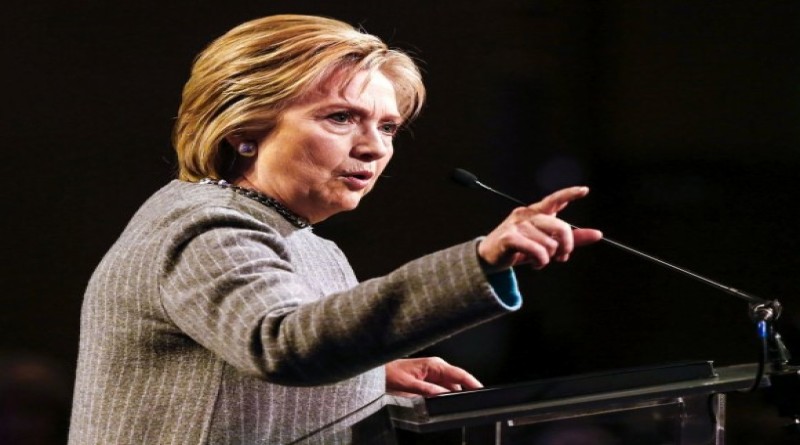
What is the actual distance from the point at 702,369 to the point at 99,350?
828 mm

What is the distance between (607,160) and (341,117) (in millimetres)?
1668

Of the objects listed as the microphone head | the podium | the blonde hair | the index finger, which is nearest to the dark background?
the blonde hair

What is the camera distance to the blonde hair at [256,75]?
1426mm

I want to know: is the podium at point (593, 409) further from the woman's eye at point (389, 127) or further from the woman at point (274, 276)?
the woman's eye at point (389, 127)

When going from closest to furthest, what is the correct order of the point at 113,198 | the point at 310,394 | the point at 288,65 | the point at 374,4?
the point at 310,394
the point at 288,65
the point at 113,198
the point at 374,4

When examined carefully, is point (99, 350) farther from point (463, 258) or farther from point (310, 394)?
point (463, 258)

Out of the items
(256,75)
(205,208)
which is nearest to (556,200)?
(205,208)

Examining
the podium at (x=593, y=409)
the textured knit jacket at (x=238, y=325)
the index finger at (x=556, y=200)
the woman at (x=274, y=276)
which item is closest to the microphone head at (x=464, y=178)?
the woman at (x=274, y=276)

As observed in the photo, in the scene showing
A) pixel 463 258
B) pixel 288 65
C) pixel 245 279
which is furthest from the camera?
pixel 288 65

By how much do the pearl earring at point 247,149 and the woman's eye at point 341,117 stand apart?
123 millimetres

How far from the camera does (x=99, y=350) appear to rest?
1325 millimetres

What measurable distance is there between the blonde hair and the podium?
17.8 inches

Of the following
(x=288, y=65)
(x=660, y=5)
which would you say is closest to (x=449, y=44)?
(x=660, y=5)

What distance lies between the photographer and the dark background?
8.91ft
